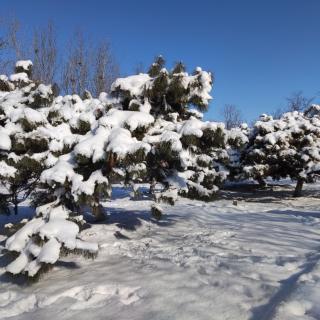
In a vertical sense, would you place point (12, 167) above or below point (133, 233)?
above

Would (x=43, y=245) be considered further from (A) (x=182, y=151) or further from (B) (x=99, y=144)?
(A) (x=182, y=151)

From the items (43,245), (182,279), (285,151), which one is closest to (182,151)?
(182,279)

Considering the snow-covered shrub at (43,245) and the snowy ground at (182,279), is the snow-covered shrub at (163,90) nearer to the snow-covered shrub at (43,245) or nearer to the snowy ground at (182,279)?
the snowy ground at (182,279)

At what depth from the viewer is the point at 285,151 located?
1475 cm

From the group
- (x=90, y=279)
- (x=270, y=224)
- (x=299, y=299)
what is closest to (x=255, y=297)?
(x=299, y=299)

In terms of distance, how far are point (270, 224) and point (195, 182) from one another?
1.58 metres

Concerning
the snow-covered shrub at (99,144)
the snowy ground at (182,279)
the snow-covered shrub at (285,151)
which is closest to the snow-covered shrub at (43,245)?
the snow-covered shrub at (99,144)

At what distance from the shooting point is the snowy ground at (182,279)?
3336mm

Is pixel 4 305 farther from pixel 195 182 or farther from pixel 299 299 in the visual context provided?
pixel 195 182

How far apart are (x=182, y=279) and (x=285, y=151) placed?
11.6 meters

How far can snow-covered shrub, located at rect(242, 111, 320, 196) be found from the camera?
14508 millimetres

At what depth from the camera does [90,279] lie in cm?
438

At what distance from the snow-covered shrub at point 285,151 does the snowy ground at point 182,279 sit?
322 inches

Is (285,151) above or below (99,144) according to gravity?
above
